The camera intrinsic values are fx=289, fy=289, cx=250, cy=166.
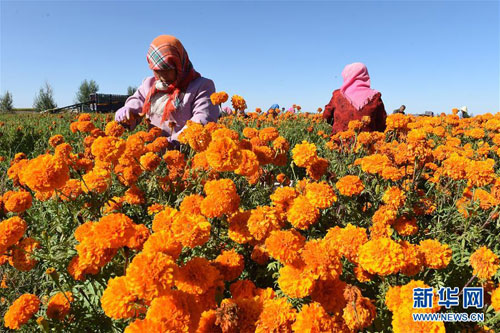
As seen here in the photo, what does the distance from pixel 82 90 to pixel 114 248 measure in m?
65.6

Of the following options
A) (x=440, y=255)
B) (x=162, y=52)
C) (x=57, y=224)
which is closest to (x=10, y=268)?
(x=57, y=224)

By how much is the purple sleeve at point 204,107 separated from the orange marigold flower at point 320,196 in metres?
2.01

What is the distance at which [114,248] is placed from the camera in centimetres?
112

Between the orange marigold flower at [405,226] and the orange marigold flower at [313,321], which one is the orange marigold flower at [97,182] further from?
the orange marigold flower at [405,226]

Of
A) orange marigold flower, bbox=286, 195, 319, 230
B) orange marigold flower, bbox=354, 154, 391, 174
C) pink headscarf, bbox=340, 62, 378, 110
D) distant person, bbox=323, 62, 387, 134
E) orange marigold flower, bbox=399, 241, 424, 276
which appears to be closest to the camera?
Result: orange marigold flower, bbox=399, 241, 424, 276

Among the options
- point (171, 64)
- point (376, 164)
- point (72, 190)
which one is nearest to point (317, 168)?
point (376, 164)

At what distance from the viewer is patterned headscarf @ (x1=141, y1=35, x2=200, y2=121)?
10.4ft

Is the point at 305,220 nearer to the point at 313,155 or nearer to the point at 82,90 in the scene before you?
the point at 313,155

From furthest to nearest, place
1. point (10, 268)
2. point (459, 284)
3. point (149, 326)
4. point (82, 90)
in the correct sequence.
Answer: point (82, 90)
point (10, 268)
point (459, 284)
point (149, 326)

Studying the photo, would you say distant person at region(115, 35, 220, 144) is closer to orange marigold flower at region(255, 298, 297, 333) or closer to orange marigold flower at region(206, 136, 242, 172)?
orange marigold flower at region(206, 136, 242, 172)

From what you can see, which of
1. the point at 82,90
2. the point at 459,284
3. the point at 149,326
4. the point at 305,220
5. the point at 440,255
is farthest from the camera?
the point at 82,90

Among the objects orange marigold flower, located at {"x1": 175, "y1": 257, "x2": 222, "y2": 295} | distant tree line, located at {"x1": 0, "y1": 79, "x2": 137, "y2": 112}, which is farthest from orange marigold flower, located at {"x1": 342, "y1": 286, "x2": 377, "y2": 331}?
distant tree line, located at {"x1": 0, "y1": 79, "x2": 137, "y2": 112}

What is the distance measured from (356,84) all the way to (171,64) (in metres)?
3.15

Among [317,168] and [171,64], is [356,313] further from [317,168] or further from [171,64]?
[171,64]
